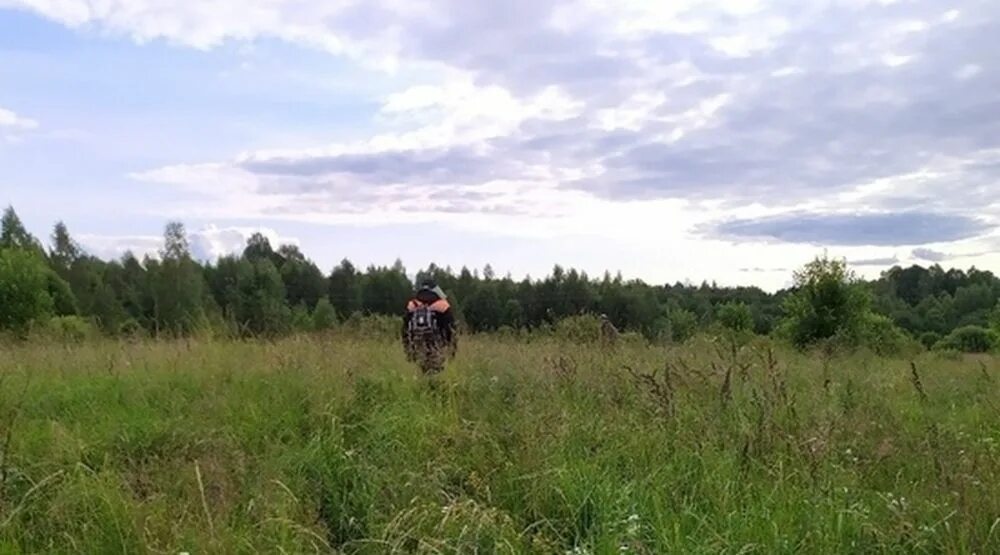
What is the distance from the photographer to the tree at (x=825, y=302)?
24.1m

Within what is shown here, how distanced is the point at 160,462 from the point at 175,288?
5266cm

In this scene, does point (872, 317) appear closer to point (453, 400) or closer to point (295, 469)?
point (453, 400)

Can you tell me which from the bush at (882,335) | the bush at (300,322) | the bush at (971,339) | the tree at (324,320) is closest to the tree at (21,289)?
the tree at (324,320)

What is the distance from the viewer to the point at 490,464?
432 centimetres

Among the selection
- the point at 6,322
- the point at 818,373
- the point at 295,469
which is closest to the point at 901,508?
the point at 295,469

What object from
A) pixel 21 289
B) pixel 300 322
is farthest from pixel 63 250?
pixel 300 322

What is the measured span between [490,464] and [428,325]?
3.80 meters

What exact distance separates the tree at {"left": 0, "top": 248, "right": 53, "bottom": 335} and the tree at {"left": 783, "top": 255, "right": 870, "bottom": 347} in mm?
34280

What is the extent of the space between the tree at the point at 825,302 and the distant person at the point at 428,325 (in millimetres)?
18693

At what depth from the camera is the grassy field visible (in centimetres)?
331

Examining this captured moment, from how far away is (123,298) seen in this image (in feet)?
187

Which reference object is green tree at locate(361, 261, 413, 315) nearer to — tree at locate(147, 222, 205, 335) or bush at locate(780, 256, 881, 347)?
tree at locate(147, 222, 205, 335)

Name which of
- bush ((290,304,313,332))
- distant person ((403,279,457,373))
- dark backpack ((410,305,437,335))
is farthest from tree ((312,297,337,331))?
dark backpack ((410,305,437,335))

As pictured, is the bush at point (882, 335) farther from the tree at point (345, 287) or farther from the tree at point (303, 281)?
the tree at point (303, 281)
